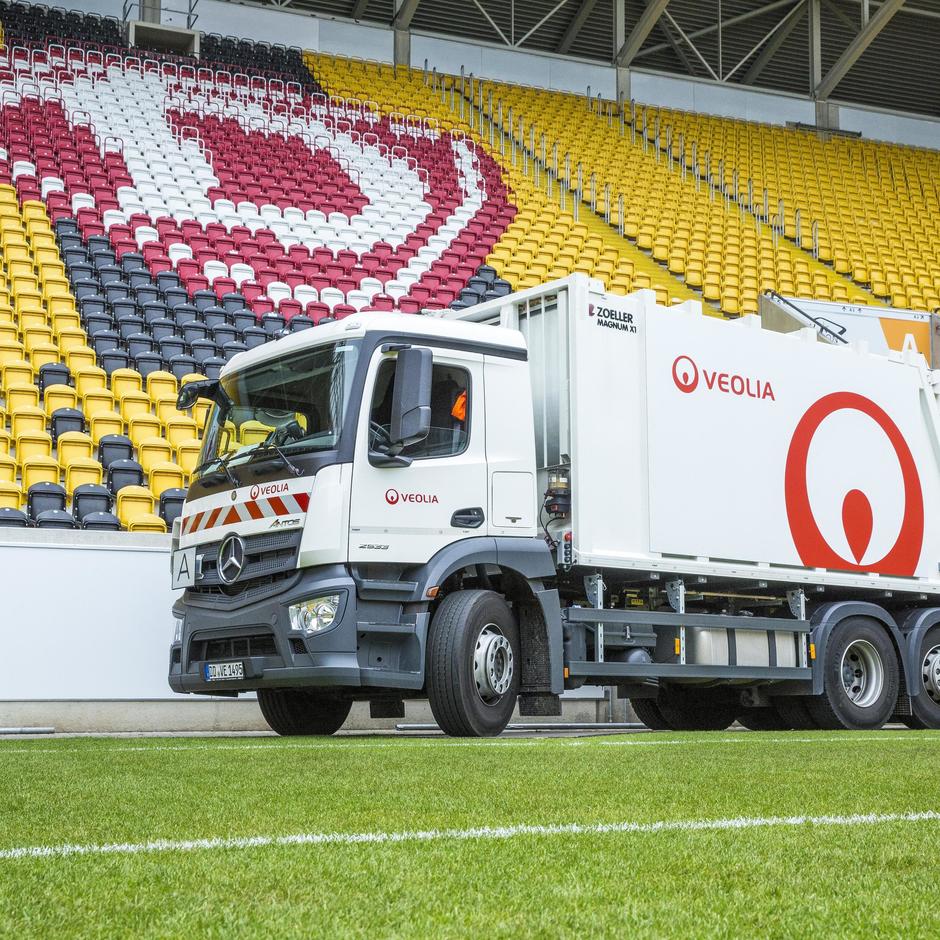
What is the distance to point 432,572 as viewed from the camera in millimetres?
8781

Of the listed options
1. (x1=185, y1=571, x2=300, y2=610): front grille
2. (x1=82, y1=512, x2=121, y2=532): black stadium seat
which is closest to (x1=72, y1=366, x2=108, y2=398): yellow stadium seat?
(x1=82, y1=512, x2=121, y2=532): black stadium seat

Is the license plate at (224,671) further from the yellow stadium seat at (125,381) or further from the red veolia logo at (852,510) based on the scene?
the yellow stadium seat at (125,381)

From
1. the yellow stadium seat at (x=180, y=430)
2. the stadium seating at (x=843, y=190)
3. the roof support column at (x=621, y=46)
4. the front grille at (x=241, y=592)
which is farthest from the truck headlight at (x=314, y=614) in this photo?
the roof support column at (x=621, y=46)

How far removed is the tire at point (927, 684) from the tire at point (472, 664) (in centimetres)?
429

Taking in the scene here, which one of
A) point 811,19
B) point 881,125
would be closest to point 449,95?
point 811,19

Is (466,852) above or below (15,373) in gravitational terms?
below

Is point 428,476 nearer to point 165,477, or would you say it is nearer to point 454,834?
point 454,834

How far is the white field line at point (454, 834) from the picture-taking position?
3.72 meters

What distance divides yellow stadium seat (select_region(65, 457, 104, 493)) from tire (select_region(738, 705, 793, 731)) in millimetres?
6650

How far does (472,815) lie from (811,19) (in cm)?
3576

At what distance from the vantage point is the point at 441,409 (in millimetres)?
9125

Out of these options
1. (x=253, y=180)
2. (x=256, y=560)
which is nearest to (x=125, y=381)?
(x=256, y=560)

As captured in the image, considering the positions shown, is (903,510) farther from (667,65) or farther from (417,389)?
(667,65)

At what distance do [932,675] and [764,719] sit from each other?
60.8 inches
